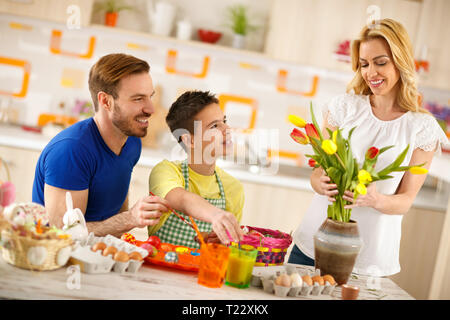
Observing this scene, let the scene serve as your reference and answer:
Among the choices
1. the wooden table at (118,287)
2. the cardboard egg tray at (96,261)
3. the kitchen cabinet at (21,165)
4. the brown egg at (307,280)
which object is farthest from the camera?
the kitchen cabinet at (21,165)

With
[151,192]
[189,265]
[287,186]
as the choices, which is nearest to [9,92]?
[287,186]

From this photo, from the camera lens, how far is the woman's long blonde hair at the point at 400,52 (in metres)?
1.72

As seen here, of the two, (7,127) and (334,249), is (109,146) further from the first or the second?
(7,127)

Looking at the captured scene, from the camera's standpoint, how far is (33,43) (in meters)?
3.74

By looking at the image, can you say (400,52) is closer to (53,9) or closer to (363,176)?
(363,176)

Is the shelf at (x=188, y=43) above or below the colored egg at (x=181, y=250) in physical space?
above

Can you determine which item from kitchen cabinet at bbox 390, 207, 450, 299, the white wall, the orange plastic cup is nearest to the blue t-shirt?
the orange plastic cup

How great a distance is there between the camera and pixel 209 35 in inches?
142

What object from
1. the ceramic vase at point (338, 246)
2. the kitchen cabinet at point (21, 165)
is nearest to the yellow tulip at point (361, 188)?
the ceramic vase at point (338, 246)

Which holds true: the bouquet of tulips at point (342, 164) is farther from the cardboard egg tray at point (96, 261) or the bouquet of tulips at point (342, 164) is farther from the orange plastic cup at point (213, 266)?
the cardboard egg tray at point (96, 261)

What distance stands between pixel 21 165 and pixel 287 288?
7.93 ft

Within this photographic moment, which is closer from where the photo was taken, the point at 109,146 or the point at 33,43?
the point at 109,146

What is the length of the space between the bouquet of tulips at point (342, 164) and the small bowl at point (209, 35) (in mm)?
2291

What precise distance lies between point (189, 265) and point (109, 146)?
0.61 m
